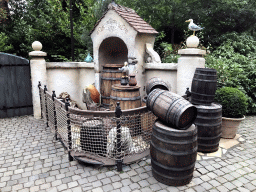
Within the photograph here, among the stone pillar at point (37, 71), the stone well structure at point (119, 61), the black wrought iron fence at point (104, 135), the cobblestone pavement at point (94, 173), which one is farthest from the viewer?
the stone pillar at point (37, 71)

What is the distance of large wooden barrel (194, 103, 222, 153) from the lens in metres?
3.99

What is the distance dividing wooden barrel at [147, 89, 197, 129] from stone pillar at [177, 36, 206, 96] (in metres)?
1.96

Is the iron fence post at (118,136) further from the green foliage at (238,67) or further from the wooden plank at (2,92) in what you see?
the wooden plank at (2,92)

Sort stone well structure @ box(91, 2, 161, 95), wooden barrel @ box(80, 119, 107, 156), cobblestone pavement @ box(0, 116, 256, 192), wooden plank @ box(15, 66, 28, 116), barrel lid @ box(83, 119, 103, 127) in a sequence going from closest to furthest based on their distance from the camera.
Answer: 1. cobblestone pavement @ box(0, 116, 256, 192)
2. wooden barrel @ box(80, 119, 107, 156)
3. barrel lid @ box(83, 119, 103, 127)
4. stone well structure @ box(91, 2, 161, 95)
5. wooden plank @ box(15, 66, 28, 116)

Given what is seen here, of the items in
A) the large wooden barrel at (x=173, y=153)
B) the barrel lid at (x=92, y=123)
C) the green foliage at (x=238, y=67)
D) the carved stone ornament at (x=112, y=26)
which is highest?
the carved stone ornament at (x=112, y=26)

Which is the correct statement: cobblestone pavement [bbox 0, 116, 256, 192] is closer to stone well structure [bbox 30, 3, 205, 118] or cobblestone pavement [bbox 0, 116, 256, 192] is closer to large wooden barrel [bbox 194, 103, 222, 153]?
large wooden barrel [bbox 194, 103, 222, 153]

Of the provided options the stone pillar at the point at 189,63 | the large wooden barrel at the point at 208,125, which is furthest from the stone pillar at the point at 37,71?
the large wooden barrel at the point at 208,125

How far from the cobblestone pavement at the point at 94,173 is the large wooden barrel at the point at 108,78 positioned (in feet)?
7.03

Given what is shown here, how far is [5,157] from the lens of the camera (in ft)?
13.5

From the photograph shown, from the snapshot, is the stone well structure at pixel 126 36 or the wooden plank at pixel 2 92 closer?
the stone well structure at pixel 126 36

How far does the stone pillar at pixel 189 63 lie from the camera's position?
4785mm

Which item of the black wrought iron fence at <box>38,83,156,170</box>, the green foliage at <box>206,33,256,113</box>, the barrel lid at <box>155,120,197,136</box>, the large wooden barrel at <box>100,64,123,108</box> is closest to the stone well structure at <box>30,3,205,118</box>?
the large wooden barrel at <box>100,64,123,108</box>

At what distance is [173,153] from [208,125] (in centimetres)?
142

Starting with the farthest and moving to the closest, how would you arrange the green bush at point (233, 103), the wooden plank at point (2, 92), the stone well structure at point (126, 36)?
1. the wooden plank at point (2, 92)
2. the stone well structure at point (126, 36)
3. the green bush at point (233, 103)
